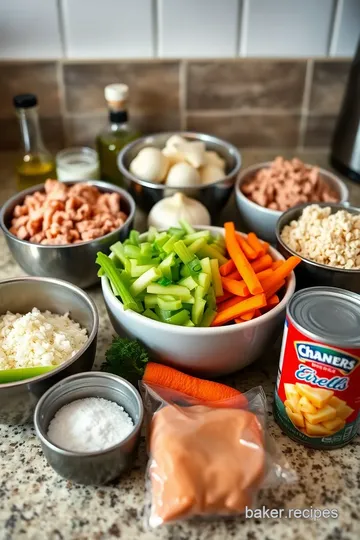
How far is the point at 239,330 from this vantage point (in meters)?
0.85

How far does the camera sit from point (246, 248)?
100cm

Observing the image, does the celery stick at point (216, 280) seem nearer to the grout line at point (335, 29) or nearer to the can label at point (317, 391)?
the can label at point (317, 391)

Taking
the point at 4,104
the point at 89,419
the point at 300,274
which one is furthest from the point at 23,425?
the point at 4,104

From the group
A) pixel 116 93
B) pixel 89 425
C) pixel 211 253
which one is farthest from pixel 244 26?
pixel 89 425

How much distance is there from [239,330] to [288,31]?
3.01 ft

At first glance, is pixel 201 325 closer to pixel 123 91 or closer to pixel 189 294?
pixel 189 294

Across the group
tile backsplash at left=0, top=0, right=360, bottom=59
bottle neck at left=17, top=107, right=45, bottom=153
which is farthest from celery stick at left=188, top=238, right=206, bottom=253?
tile backsplash at left=0, top=0, right=360, bottom=59

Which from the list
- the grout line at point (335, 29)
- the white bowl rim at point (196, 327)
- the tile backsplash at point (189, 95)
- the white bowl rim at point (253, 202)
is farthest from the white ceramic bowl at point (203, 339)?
the grout line at point (335, 29)

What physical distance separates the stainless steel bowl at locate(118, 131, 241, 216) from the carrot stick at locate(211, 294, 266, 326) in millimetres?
364

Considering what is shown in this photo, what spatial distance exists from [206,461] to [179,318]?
230 mm

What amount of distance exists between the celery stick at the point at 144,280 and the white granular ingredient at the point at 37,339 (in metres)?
0.12

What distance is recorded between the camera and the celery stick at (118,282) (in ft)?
2.88

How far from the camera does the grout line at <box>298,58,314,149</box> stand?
1.48 meters

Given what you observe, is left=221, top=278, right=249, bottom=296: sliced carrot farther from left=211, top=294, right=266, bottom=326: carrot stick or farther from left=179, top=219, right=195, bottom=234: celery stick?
left=179, top=219, right=195, bottom=234: celery stick
